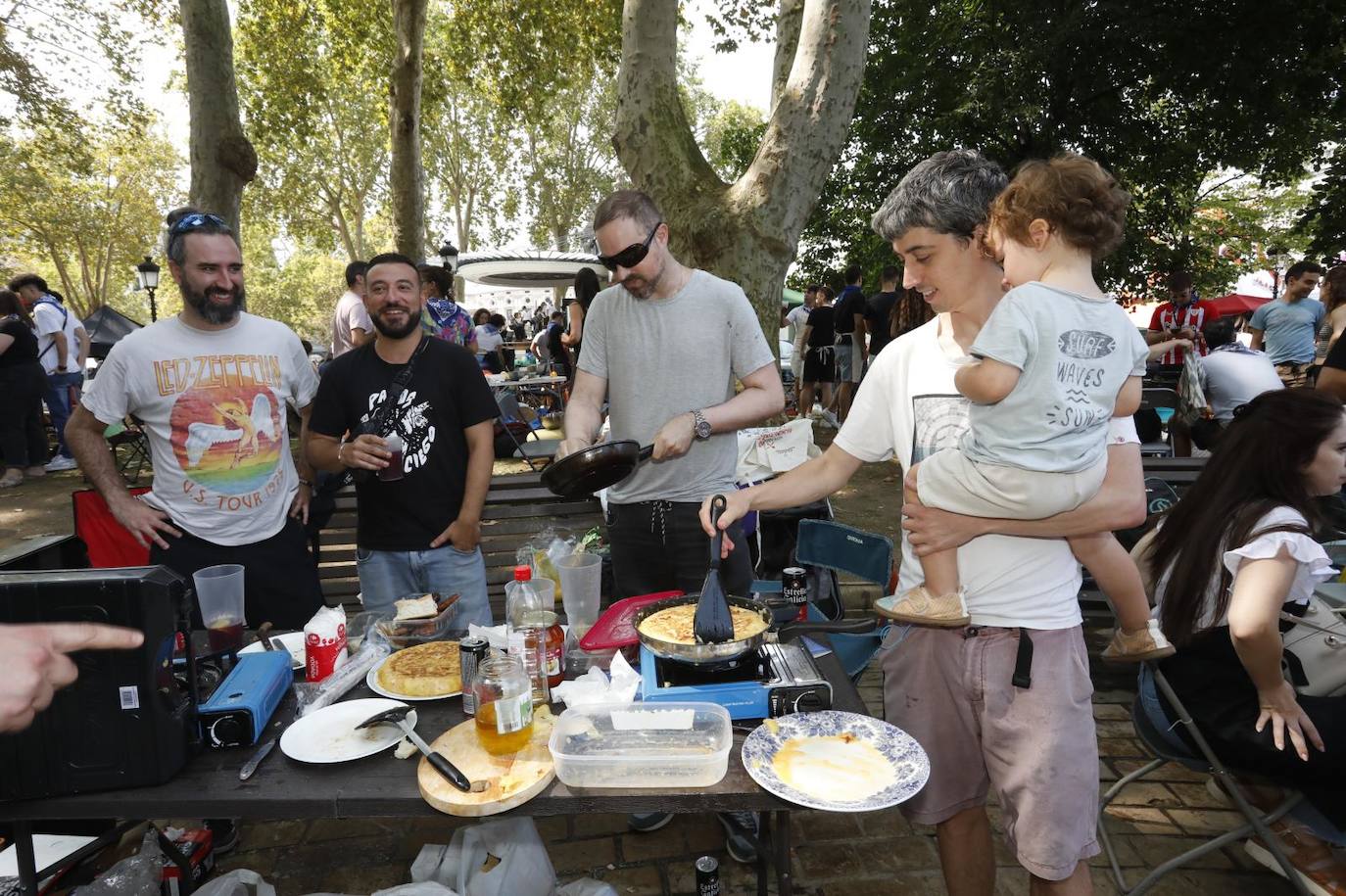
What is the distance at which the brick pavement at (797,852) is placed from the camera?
2.60 metres

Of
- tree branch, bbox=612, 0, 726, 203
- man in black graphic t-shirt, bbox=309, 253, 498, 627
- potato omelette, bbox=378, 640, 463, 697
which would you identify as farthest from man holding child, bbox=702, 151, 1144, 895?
tree branch, bbox=612, 0, 726, 203

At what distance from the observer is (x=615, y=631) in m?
2.21

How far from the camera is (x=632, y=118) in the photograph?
5930 millimetres

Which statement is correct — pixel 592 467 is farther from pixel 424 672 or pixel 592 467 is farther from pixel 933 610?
pixel 933 610

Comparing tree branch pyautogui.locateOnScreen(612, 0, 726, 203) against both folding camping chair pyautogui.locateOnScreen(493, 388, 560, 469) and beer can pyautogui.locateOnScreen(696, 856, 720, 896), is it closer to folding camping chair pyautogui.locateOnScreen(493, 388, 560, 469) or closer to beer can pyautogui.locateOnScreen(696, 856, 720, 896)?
folding camping chair pyautogui.locateOnScreen(493, 388, 560, 469)

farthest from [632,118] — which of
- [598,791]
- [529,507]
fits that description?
[598,791]

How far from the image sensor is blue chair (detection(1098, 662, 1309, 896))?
7.38 ft

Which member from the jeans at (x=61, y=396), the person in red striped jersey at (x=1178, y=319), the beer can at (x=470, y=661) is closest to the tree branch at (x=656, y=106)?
the beer can at (x=470, y=661)

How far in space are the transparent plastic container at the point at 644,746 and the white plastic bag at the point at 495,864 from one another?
572 mm

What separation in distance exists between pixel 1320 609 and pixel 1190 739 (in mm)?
663

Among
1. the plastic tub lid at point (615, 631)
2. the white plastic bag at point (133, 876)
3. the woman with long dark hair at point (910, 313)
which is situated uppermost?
the woman with long dark hair at point (910, 313)

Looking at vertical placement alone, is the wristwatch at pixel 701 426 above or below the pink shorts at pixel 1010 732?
above

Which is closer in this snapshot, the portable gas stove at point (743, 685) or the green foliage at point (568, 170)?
the portable gas stove at point (743, 685)

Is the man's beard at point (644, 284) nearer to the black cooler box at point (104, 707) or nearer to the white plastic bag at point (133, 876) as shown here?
the black cooler box at point (104, 707)
